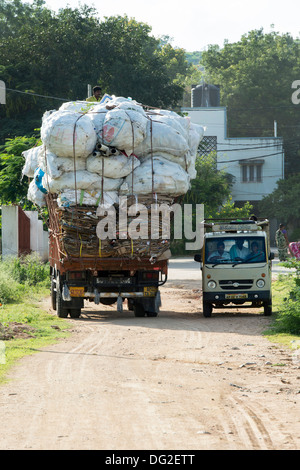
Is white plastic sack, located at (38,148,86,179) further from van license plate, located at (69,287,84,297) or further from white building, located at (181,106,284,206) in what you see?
white building, located at (181,106,284,206)

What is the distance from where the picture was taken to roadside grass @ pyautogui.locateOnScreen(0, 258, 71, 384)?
38.4ft

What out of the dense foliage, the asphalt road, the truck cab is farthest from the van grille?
the dense foliage

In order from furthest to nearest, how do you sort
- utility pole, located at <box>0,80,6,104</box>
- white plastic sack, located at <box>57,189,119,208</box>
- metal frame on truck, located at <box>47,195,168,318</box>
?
1. utility pole, located at <box>0,80,6,104</box>
2. metal frame on truck, located at <box>47,195,168,318</box>
3. white plastic sack, located at <box>57,189,119,208</box>

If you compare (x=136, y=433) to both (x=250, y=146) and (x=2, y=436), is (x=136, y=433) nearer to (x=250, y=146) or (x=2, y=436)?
(x=2, y=436)

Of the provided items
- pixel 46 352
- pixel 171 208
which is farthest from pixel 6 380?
pixel 171 208

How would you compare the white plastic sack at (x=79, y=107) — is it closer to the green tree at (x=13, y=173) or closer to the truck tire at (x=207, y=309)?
the truck tire at (x=207, y=309)

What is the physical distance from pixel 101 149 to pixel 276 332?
15.2ft

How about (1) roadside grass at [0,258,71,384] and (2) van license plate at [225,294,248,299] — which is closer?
(1) roadside grass at [0,258,71,384]

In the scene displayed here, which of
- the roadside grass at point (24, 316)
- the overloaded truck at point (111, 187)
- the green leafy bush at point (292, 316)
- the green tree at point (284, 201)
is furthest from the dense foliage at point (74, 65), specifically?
the green leafy bush at point (292, 316)

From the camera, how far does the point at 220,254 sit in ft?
54.9

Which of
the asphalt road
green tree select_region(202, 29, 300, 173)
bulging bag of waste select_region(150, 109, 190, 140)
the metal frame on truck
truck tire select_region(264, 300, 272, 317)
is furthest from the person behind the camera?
green tree select_region(202, 29, 300, 173)

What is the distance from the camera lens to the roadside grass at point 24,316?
1171cm

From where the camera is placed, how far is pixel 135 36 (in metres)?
42.9

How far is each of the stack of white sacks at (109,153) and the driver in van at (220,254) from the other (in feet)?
6.99
